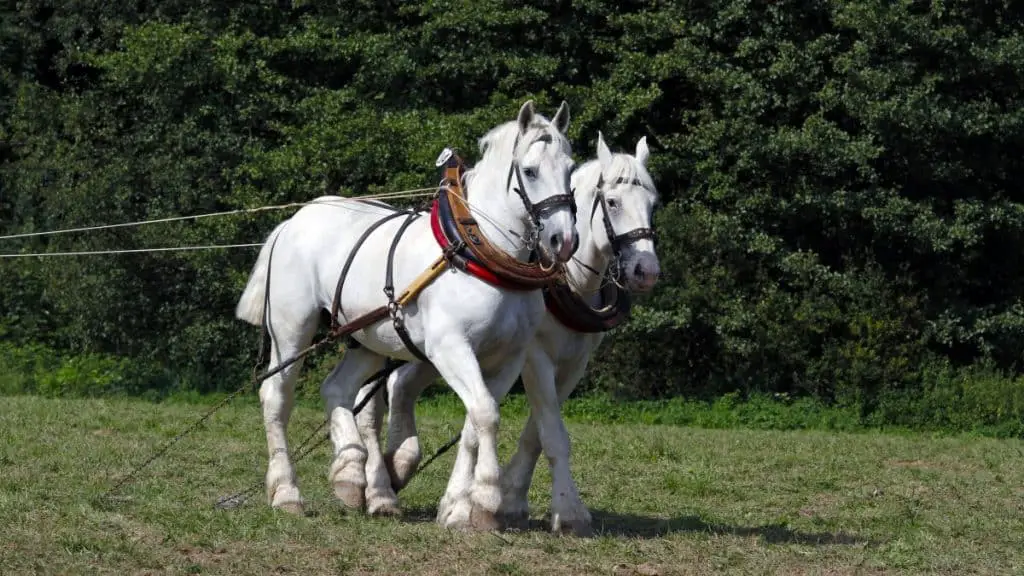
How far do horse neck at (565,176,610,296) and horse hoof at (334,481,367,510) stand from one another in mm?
1620

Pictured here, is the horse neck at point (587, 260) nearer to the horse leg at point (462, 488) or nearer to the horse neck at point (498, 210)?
the horse neck at point (498, 210)

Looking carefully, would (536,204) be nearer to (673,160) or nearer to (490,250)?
(490,250)

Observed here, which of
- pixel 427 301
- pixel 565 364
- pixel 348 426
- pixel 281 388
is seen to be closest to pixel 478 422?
pixel 427 301

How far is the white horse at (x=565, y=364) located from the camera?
786cm

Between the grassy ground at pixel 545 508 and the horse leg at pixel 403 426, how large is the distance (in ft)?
0.88

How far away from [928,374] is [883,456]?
5.88 m

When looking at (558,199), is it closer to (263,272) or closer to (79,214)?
(263,272)

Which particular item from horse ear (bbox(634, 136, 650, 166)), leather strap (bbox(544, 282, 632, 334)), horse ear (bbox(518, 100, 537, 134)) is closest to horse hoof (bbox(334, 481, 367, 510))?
leather strap (bbox(544, 282, 632, 334))

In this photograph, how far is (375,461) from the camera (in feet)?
27.7

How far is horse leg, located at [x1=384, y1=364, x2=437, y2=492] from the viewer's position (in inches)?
340

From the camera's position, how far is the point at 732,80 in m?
20.2

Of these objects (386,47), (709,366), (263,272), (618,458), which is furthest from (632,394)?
(263,272)

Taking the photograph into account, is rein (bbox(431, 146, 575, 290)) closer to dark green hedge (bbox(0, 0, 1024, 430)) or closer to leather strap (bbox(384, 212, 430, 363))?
leather strap (bbox(384, 212, 430, 363))

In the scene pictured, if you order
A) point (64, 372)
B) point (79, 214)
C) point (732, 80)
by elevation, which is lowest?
point (64, 372)
